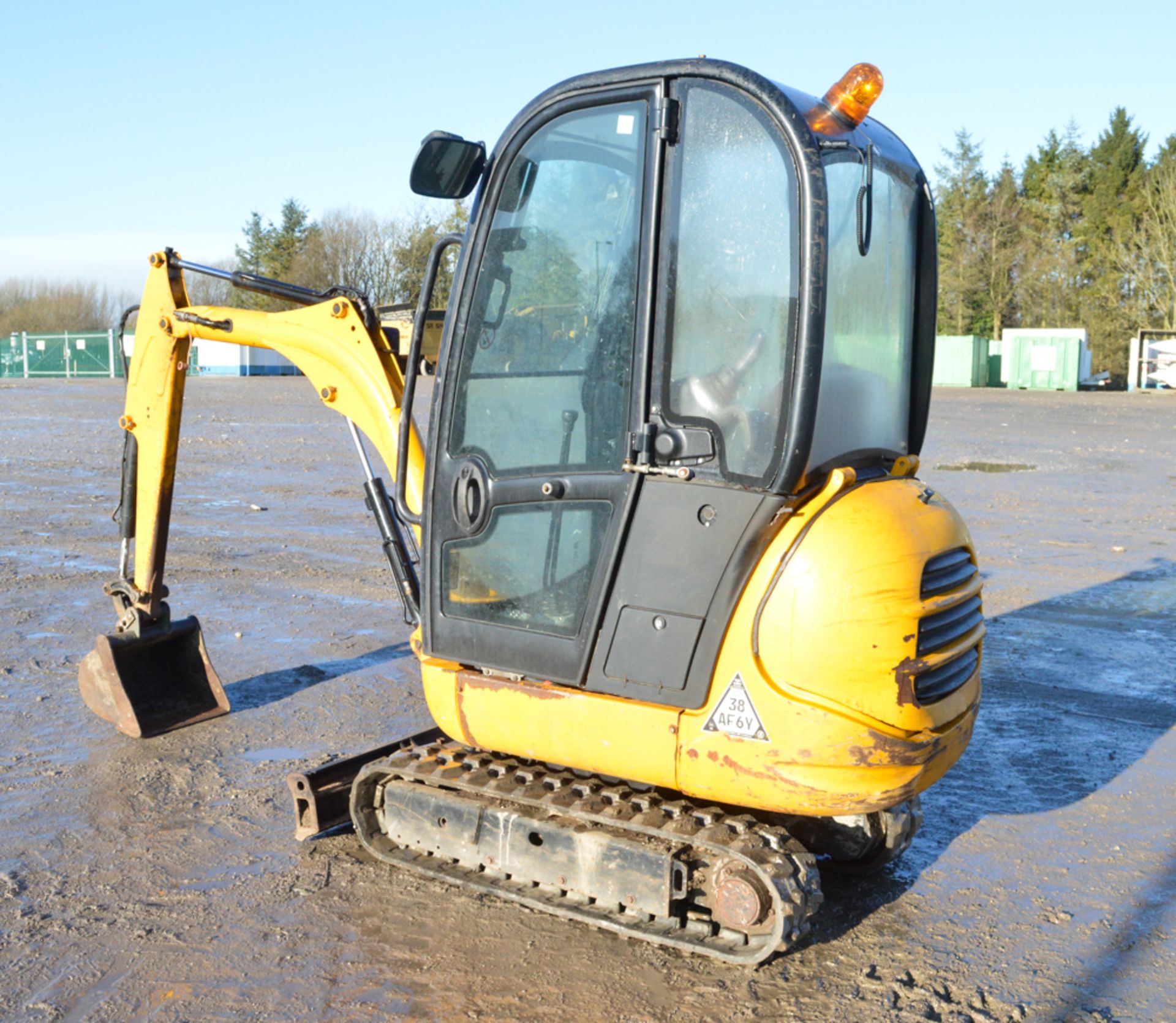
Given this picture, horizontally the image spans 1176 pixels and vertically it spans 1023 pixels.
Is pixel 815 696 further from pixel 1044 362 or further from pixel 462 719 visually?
pixel 1044 362

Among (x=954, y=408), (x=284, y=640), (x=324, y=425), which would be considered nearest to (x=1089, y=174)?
(x=954, y=408)

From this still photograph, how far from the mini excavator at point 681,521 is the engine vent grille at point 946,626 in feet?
0.05

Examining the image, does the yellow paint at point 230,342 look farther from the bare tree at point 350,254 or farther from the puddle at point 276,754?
the bare tree at point 350,254

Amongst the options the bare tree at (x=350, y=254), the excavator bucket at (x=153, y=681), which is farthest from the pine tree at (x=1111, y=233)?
the excavator bucket at (x=153, y=681)

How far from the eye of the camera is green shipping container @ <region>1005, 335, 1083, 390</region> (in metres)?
45.4

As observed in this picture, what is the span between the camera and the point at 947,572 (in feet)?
11.6

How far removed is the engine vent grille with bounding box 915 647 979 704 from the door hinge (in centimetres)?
165

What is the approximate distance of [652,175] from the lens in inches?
135

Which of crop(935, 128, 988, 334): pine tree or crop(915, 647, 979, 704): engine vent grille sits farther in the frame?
crop(935, 128, 988, 334): pine tree

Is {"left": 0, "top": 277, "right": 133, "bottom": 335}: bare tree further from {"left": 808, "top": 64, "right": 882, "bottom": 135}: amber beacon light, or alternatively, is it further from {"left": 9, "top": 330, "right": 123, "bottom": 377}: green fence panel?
{"left": 808, "top": 64, "right": 882, "bottom": 135}: amber beacon light

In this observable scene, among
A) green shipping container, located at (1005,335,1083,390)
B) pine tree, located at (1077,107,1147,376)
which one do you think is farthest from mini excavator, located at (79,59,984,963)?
pine tree, located at (1077,107,1147,376)

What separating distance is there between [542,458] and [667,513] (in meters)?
0.45

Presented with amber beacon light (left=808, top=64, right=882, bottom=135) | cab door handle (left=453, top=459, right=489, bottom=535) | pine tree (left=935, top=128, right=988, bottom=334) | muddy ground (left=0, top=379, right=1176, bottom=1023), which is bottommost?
muddy ground (left=0, top=379, right=1176, bottom=1023)

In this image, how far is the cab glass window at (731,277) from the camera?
3287 mm
